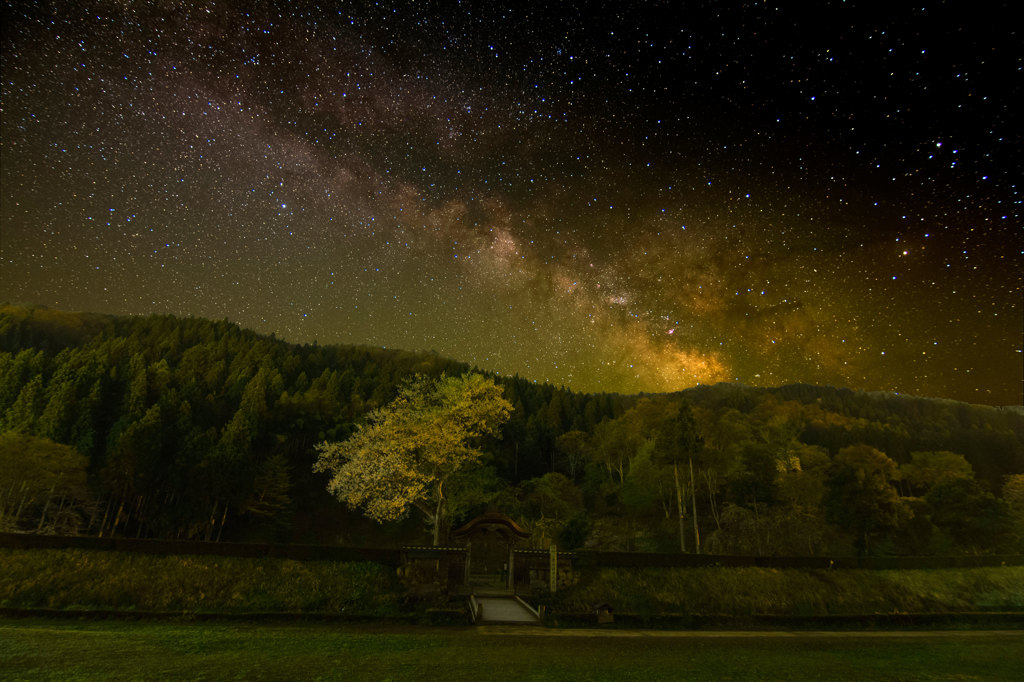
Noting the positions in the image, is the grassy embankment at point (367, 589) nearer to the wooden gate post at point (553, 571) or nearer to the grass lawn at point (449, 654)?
the wooden gate post at point (553, 571)

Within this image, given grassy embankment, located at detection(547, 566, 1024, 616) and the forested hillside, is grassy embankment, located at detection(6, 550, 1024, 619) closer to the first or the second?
grassy embankment, located at detection(547, 566, 1024, 616)

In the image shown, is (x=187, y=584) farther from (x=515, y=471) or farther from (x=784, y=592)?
(x=515, y=471)

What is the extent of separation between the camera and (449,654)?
41.1 ft

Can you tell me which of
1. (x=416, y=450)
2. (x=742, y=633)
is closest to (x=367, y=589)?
(x=416, y=450)

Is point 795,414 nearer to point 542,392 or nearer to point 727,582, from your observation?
point 542,392

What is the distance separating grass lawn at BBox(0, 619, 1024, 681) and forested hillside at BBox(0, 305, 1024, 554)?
58.3 ft

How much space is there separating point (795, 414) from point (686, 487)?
124 ft

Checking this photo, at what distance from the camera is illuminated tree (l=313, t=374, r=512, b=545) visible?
96.4 feet

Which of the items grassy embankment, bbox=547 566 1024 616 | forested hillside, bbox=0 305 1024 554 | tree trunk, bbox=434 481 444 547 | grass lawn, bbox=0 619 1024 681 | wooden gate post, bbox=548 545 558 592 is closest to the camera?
grass lawn, bbox=0 619 1024 681

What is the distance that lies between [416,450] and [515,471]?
1603 inches

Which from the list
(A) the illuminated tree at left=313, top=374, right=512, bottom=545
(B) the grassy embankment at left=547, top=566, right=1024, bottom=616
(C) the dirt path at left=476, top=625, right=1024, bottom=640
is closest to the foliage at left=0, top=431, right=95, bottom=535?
(A) the illuminated tree at left=313, top=374, right=512, bottom=545

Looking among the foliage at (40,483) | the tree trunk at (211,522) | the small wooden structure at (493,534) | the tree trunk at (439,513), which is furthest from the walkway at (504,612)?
the foliage at (40,483)

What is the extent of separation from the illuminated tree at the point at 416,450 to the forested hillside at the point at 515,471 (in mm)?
4989

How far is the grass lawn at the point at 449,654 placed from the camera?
32.9 feet
